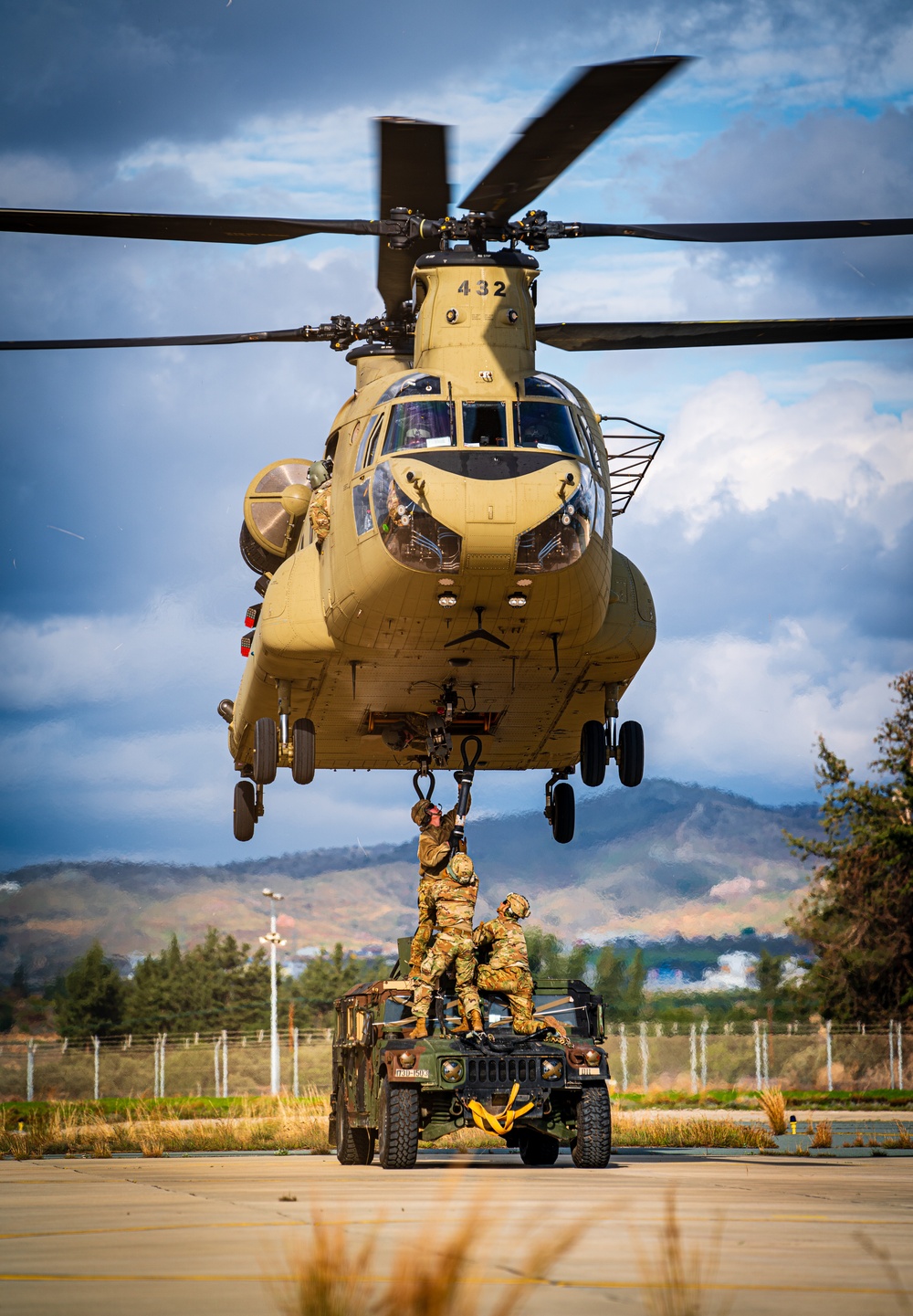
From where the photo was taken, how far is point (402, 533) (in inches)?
544

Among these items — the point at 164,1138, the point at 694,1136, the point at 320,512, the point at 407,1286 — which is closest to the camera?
the point at 407,1286

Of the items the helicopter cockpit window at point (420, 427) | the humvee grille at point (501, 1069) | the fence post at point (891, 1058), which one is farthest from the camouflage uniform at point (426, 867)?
the fence post at point (891, 1058)

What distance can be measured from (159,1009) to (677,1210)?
145 feet

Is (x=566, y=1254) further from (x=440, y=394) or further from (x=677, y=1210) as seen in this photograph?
(x=440, y=394)

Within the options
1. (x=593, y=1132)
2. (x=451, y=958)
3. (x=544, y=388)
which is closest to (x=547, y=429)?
(x=544, y=388)

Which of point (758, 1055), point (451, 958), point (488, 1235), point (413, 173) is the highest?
point (413, 173)

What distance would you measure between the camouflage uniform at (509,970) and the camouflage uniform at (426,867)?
0.53 metres

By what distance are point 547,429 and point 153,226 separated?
374cm

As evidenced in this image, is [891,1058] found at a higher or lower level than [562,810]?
lower

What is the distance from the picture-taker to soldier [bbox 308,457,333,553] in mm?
16203

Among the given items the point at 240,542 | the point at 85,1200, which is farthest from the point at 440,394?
the point at 85,1200

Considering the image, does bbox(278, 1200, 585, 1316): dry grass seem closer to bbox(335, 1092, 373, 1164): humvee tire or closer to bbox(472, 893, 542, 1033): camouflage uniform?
bbox(472, 893, 542, 1033): camouflage uniform

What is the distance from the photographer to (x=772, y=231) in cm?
1316

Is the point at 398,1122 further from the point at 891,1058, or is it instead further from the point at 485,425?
the point at 891,1058
